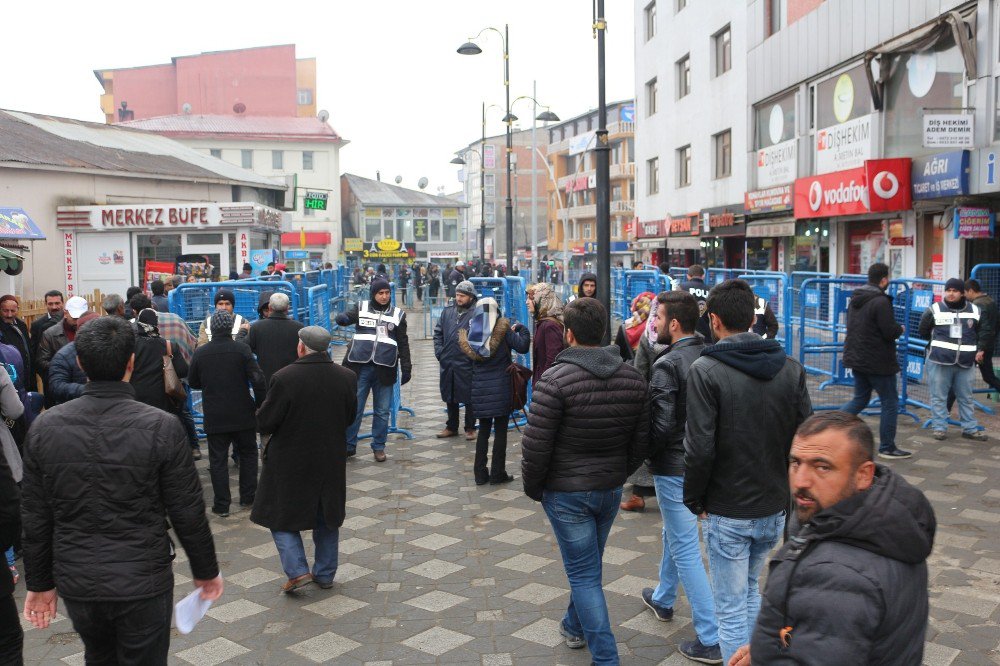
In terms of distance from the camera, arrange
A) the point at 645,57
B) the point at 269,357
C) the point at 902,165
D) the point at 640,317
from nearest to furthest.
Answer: the point at 640,317 < the point at 269,357 < the point at 902,165 < the point at 645,57

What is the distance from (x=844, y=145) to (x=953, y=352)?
476 inches

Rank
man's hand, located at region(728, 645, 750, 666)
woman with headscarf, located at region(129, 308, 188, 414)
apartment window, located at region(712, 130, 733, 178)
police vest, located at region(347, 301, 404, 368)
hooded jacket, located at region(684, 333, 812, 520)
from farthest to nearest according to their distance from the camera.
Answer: apartment window, located at region(712, 130, 733, 178) < police vest, located at region(347, 301, 404, 368) < woman with headscarf, located at region(129, 308, 188, 414) < hooded jacket, located at region(684, 333, 812, 520) < man's hand, located at region(728, 645, 750, 666)

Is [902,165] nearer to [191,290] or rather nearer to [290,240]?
[191,290]

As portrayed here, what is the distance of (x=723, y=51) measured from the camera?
2772 centimetres

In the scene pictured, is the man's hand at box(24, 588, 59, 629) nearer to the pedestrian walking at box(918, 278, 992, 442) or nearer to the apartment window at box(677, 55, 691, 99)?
Answer: the pedestrian walking at box(918, 278, 992, 442)

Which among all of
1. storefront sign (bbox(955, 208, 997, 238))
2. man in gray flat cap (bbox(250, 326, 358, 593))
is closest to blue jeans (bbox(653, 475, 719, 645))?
man in gray flat cap (bbox(250, 326, 358, 593))

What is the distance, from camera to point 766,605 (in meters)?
2.13

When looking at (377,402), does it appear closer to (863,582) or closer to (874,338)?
(874,338)

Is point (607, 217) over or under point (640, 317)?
over

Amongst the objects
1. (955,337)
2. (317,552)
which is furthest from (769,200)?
(317,552)

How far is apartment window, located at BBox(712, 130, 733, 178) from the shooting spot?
27203 millimetres

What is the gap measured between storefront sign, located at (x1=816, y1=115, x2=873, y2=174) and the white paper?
18405 millimetres

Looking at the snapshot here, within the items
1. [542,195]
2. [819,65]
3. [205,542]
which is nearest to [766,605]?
[205,542]

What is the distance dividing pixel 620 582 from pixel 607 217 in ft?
16.5
